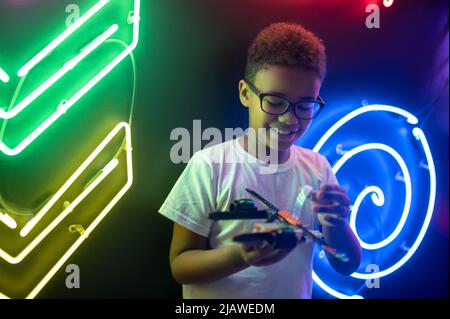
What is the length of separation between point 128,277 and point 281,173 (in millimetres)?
653

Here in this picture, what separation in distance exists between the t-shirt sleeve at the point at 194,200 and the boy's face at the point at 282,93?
0.73ft

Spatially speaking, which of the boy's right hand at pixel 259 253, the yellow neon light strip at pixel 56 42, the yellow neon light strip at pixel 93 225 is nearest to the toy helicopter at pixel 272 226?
the boy's right hand at pixel 259 253

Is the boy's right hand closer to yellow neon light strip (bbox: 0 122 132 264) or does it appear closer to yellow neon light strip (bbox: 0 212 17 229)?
yellow neon light strip (bbox: 0 122 132 264)

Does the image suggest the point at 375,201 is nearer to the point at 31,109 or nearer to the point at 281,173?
the point at 281,173

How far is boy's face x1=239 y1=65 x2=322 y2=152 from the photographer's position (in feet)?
4.67

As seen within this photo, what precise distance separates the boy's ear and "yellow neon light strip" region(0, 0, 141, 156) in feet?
1.30

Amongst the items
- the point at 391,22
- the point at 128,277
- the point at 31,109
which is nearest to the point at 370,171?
the point at 391,22

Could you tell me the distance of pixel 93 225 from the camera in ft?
5.01

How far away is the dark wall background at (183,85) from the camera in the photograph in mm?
1577

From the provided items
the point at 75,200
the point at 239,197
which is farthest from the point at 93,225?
the point at 239,197

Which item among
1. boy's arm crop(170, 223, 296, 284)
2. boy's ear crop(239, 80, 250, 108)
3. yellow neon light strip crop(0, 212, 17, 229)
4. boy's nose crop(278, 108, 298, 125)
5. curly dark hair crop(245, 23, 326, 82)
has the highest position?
curly dark hair crop(245, 23, 326, 82)

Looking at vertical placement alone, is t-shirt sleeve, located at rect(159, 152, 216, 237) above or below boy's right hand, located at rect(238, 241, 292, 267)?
above

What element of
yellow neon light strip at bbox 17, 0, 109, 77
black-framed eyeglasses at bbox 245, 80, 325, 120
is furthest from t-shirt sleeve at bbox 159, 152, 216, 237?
yellow neon light strip at bbox 17, 0, 109, 77

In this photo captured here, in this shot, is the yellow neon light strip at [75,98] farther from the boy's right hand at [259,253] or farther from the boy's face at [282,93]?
the boy's right hand at [259,253]
